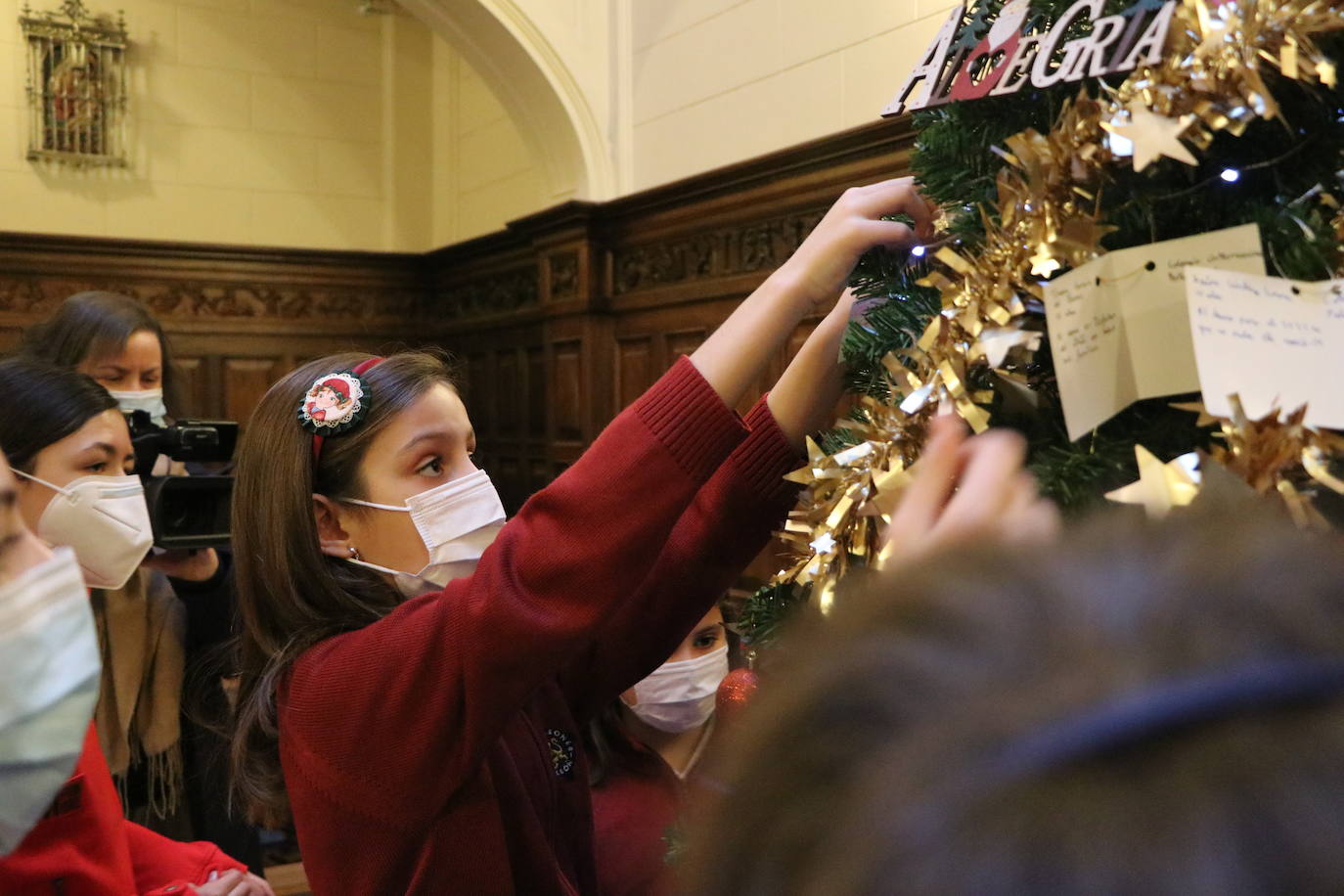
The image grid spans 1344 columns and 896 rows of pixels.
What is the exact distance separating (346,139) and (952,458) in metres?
5.96

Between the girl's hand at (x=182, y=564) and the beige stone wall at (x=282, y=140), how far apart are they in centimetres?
324

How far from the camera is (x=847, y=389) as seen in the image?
1.15m

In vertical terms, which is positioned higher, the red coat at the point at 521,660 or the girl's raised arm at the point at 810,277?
the girl's raised arm at the point at 810,277

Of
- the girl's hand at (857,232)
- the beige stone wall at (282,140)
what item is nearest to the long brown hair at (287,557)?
the girl's hand at (857,232)

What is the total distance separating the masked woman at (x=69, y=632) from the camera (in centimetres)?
86

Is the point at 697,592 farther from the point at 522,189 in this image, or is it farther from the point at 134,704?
the point at 522,189

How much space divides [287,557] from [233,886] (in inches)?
25.6

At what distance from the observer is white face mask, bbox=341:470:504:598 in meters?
1.48

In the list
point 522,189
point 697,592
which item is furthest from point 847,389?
point 522,189

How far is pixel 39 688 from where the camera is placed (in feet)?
2.81

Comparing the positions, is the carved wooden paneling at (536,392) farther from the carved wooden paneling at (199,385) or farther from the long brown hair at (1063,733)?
the long brown hair at (1063,733)

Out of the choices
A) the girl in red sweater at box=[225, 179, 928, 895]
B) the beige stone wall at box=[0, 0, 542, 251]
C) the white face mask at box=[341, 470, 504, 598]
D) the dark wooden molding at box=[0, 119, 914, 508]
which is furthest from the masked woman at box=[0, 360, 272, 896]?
the beige stone wall at box=[0, 0, 542, 251]

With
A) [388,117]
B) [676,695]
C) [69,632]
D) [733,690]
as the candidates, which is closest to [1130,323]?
[69,632]

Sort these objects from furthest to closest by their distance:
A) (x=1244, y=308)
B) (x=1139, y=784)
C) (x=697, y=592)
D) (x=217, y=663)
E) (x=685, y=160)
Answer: (x=685, y=160)
(x=217, y=663)
(x=697, y=592)
(x=1244, y=308)
(x=1139, y=784)
